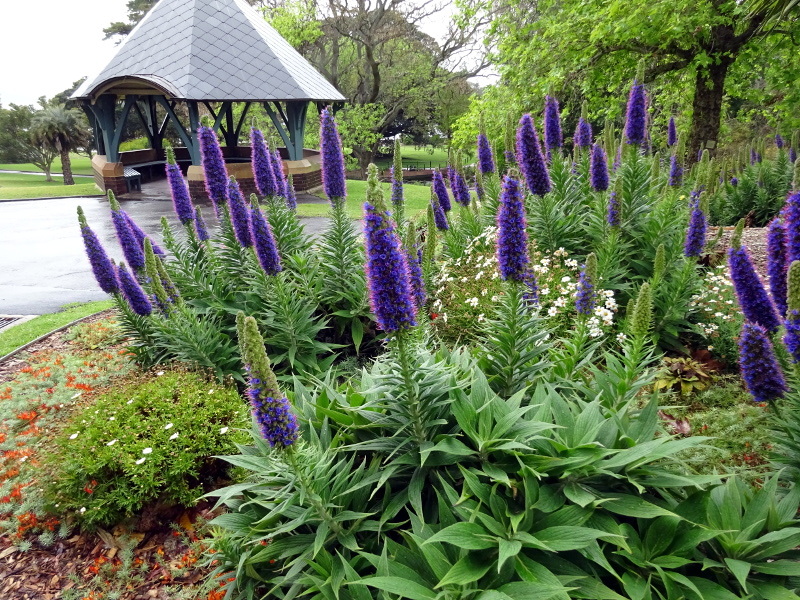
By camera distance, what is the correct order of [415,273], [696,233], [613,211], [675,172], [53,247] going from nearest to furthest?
[415,273] < [696,233] < [613,211] < [675,172] < [53,247]

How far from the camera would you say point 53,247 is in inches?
551

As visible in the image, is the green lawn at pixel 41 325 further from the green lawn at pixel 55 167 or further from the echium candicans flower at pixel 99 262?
the green lawn at pixel 55 167

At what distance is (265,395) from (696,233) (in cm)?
407

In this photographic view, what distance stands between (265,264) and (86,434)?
2130mm

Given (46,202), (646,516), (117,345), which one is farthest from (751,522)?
(46,202)

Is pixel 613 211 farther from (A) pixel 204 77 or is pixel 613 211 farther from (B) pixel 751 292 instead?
(A) pixel 204 77

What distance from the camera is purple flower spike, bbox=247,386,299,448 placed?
2.29 m

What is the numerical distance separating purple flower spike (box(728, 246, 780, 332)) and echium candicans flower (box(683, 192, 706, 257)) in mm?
1232

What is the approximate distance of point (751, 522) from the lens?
2.47 m

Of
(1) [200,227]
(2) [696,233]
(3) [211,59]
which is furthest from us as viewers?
(3) [211,59]

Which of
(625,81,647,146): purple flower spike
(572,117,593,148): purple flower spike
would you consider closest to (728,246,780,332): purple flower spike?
(625,81,647,146): purple flower spike

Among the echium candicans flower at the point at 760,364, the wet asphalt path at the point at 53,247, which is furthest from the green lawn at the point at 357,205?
the echium candicans flower at the point at 760,364

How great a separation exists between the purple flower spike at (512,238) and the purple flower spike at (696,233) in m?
2.18

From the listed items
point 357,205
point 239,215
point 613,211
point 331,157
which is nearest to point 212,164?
point 239,215
